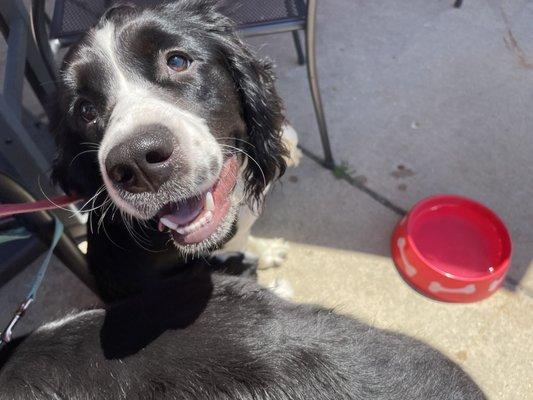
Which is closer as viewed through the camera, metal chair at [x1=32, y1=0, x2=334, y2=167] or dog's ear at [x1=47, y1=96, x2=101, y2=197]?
dog's ear at [x1=47, y1=96, x2=101, y2=197]

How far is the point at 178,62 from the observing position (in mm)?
1692

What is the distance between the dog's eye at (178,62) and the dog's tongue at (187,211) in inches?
18.9

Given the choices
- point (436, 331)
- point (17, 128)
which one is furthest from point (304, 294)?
point (17, 128)

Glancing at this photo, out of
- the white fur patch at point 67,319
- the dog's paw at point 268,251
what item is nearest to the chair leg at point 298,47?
the dog's paw at point 268,251

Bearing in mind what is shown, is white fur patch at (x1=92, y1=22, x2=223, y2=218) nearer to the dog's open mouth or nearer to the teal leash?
the dog's open mouth

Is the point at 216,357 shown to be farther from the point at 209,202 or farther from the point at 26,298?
the point at 26,298

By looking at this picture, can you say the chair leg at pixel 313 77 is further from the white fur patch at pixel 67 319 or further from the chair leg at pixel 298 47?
the white fur patch at pixel 67 319

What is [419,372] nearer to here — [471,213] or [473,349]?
[473,349]

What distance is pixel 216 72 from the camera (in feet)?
5.89

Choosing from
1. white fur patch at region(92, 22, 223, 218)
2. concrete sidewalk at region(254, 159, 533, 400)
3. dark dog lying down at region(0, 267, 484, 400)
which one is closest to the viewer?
dark dog lying down at region(0, 267, 484, 400)

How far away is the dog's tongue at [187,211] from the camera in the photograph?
1.65m

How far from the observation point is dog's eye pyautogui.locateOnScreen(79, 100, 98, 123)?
169cm

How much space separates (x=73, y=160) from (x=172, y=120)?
0.63 metres

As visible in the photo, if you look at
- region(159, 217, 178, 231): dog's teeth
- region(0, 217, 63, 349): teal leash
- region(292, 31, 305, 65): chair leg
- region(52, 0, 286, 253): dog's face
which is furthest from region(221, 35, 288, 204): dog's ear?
region(292, 31, 305, 65): chair leg
